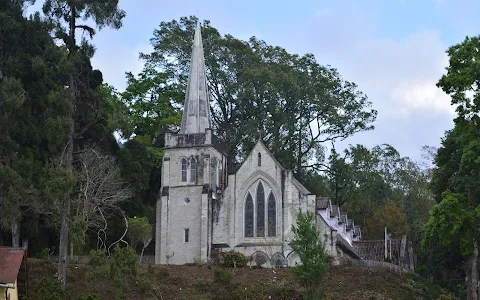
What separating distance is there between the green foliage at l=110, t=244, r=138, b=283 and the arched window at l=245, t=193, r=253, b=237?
15915mm

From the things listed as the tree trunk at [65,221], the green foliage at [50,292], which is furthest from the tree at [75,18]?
the green foliage at [50,292]

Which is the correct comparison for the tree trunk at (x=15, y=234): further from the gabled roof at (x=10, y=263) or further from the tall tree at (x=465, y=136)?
the tall tree at (x=465, y=136)

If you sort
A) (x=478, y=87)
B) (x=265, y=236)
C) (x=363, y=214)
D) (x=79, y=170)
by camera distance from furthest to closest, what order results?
(x=363, y=214)
(x=265, y=236)
(x=79, y=170)
(x=478, y=87)

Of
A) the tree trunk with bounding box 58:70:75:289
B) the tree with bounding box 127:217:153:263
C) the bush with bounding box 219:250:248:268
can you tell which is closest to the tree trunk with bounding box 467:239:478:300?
the bush with bounding box 219:250:248:268

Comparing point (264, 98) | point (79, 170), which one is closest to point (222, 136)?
point (264, 98)

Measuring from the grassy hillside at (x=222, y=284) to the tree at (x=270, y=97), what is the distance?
1708 cm

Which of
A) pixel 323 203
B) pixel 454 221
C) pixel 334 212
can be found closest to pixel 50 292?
pixel 454 221

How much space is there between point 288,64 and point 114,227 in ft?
65.8

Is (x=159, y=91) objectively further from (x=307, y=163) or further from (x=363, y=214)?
(x=363, y=214)

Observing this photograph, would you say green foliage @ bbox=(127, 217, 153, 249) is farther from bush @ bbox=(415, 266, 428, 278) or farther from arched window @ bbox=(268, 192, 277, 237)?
bush @ bbox=(415, 266, 428, 278)

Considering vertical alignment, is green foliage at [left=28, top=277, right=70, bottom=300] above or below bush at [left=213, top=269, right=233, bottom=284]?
below

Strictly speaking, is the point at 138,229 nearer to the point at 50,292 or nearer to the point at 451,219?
the point at 50,292

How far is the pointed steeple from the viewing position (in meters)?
56.6

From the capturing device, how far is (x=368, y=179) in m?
64.4
